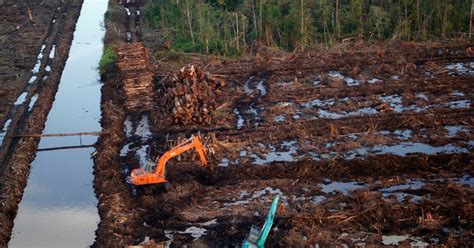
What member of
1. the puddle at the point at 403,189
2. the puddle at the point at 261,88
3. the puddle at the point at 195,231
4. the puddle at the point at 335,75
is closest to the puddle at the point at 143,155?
the puddle at the point at 195,231

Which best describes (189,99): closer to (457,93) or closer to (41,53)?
(457,93)

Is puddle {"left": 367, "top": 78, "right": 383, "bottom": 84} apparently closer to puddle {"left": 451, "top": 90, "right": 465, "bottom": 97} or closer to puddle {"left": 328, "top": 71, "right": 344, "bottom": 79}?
puddle {"left": 328, "top": 71, "right": 344, "bottom": 79}

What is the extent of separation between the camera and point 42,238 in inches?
559

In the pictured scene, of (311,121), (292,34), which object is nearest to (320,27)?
(292,34)

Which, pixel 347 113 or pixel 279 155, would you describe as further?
pixel 347 113

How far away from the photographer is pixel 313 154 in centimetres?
1623

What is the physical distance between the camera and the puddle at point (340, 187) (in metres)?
14.4

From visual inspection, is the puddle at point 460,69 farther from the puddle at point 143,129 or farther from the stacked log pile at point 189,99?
the puddle at point 143,129

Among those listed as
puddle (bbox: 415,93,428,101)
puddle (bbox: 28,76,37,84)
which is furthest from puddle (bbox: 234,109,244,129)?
puddle (bbox: 28,76,37,84)

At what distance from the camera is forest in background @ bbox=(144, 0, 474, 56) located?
2459cm

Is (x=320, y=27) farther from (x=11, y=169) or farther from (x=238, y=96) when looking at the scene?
(x=11, y=169)

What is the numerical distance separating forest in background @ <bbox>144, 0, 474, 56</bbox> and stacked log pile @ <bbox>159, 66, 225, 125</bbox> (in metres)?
5.28

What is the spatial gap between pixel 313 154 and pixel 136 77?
321 inches

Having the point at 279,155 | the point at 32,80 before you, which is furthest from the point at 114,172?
the point at 32,80
